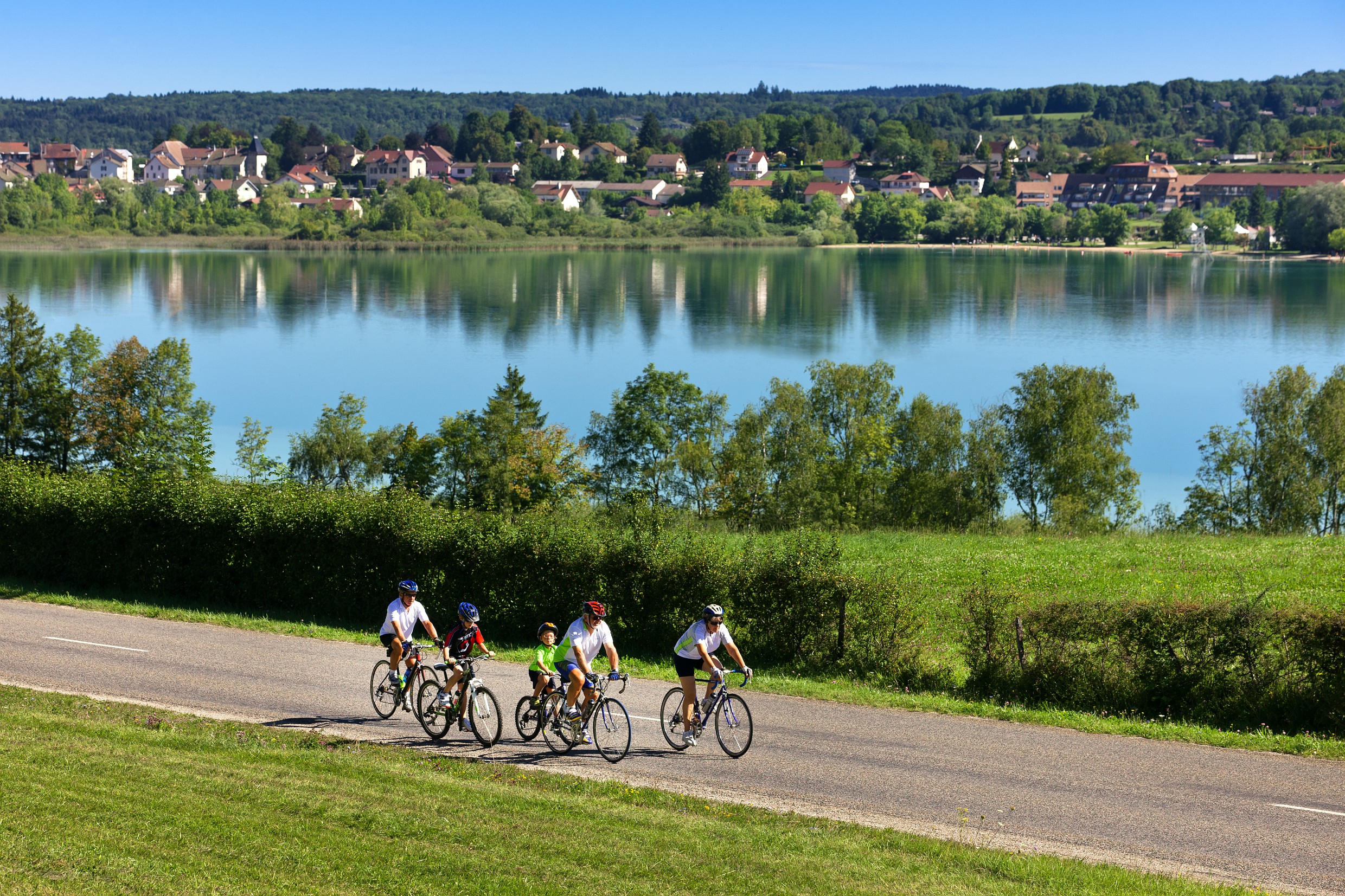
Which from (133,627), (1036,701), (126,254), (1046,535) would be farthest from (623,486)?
(126,254)

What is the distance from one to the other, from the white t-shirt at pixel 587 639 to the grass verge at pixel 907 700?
4.17 metres

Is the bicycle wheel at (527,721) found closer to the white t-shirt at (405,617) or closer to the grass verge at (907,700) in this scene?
the white t-shirt at (405,617)

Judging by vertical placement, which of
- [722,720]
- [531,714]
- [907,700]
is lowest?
[907,700]

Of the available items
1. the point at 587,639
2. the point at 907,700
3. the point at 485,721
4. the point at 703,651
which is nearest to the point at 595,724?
the point at 587,639

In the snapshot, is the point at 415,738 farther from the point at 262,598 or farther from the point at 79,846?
the point at 262,598

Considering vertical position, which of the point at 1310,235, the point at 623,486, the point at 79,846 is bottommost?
the point at 623,486

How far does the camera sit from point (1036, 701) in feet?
54.9

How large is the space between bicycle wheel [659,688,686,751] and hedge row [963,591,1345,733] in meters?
4.78

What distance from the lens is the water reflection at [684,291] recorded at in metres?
97.9

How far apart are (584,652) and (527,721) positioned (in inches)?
60.5

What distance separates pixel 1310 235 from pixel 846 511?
15172 cm

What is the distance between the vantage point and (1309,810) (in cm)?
1270

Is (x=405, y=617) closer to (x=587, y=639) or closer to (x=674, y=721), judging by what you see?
(x=587, y=639)

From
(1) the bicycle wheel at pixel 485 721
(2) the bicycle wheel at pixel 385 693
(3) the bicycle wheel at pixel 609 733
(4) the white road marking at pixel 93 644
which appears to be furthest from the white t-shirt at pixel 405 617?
(4) the white road marking at pixel 93 644
